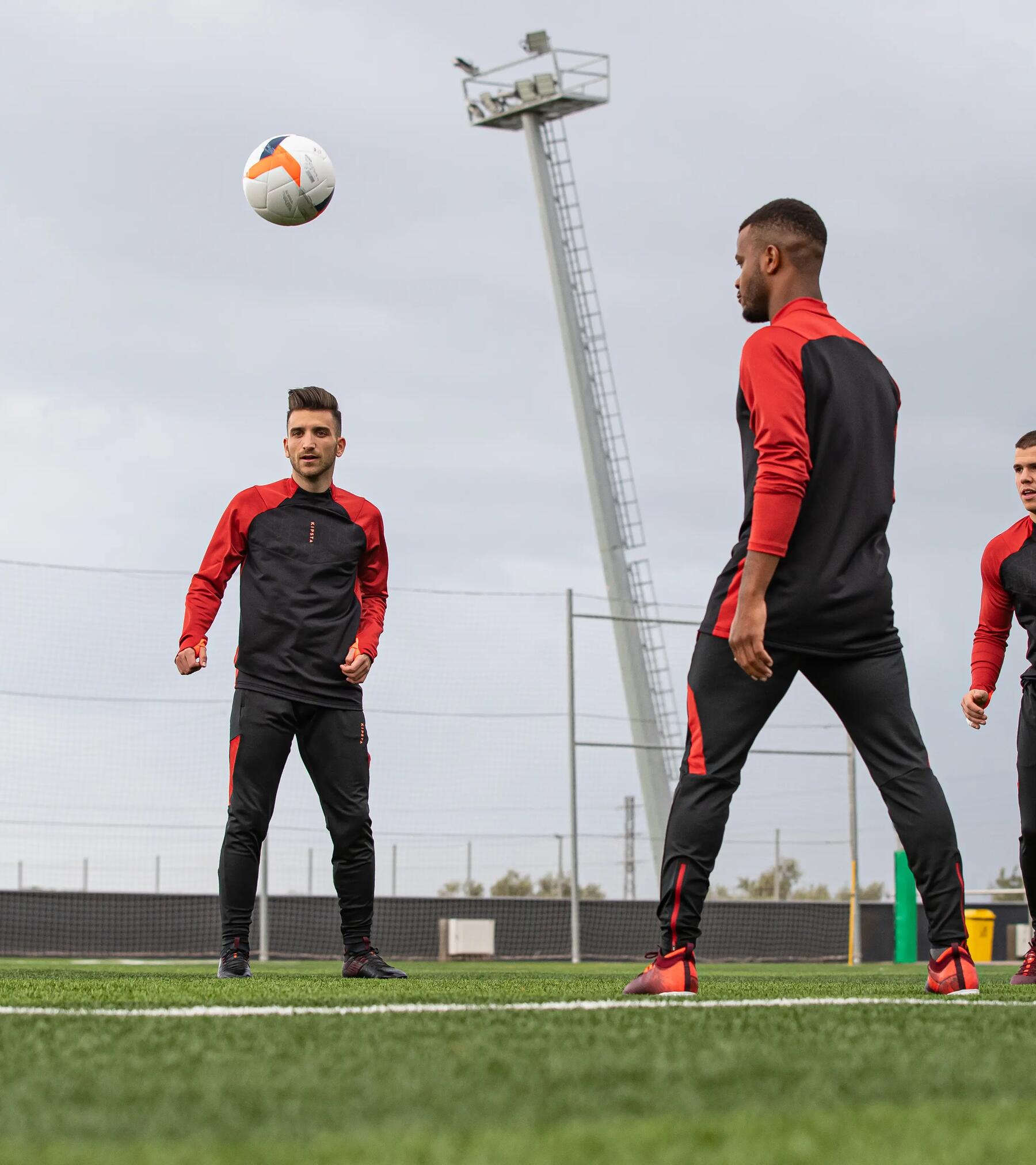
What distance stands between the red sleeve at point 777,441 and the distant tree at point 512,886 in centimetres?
954

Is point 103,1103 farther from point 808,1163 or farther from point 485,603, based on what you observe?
point 485,603

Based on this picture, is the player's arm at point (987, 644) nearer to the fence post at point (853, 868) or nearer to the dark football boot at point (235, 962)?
the dark football boot at point (235, 962)

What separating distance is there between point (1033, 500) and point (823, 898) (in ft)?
31.0

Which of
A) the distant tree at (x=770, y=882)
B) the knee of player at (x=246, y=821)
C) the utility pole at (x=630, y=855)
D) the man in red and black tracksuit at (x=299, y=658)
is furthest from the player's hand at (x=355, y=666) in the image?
the distant tree at (x=770, y=882)

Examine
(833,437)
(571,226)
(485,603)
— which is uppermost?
(571,226)

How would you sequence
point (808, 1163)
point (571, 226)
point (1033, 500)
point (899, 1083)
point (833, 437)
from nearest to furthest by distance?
point (808, 1163) → point (899, 1083) → point (833, 437) → point (1033, 500) → point (571, 226)

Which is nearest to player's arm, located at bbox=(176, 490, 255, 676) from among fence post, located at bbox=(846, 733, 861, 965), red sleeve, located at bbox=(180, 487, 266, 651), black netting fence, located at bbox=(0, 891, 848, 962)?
red sleeve, located at bbox=(180, 487, 266, 651)

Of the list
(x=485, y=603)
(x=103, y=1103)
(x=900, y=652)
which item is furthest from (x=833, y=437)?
(x=485, y=603)

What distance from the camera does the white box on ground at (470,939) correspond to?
12406 mm

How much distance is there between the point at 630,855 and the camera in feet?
43.6

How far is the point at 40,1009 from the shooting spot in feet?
10.1

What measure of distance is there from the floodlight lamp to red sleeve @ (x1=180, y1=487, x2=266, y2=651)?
2338 cm

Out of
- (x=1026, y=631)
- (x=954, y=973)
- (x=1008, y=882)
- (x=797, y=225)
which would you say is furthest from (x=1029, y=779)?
(x=1008, y=882)

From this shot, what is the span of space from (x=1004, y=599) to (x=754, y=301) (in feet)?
6.77
